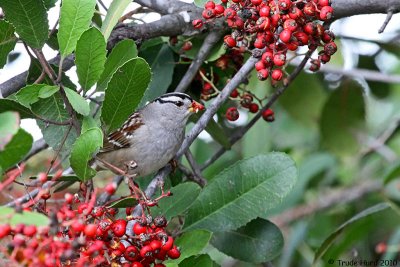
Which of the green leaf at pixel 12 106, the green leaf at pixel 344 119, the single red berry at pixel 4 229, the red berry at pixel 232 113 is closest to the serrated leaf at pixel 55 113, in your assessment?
the green leaf at pixel 12 106

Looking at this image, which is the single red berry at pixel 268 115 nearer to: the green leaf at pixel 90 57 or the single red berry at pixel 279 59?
the single red berry at pixel 279 59

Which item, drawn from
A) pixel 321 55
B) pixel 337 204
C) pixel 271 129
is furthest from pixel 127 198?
pixel 271 129

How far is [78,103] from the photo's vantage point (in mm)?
3262

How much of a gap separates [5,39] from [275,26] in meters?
1.21

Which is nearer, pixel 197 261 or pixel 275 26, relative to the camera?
pixel 197 261

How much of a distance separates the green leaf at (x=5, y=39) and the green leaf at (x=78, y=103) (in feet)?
1.46

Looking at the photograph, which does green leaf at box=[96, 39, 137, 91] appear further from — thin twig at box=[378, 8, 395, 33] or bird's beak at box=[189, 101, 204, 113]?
thin twig at box=[378, 8, 395, 33]

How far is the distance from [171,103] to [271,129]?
2066 mm

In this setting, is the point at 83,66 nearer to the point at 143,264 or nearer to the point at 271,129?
the point at 143,264

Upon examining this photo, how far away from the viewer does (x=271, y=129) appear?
22.0 ft

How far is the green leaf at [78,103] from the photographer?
3.26m

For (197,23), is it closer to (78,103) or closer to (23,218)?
(78,103)

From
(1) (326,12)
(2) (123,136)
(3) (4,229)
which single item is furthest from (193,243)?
(2) (123,136)

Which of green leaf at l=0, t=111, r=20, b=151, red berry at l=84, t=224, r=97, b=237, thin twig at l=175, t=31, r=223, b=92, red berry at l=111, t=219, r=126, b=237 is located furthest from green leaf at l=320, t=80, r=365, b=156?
green leaf at l=0, t=111, r=20, b=151
